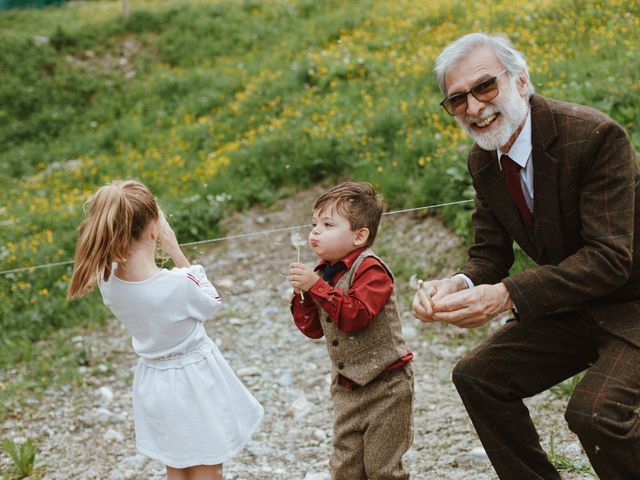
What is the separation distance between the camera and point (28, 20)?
67.6ft

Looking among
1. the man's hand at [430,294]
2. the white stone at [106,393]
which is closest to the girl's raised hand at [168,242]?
the man's hand at [430,294]

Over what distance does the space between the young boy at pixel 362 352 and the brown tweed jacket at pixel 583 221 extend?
570mm

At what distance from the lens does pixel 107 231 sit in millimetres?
Answer: 3111

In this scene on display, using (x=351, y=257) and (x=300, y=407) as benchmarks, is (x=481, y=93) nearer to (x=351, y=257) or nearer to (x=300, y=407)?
(x=351, y=257)

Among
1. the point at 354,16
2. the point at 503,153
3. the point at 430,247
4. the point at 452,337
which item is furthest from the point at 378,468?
the point at 354,16

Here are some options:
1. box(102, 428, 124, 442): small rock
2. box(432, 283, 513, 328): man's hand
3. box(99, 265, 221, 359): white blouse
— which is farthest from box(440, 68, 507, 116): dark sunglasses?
box(102, 428, 124, 442): small rock

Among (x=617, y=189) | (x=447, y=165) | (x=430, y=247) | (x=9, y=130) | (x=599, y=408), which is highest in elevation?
(x=617, y=189)

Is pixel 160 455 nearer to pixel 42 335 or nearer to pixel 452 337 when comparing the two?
pixel 452 337

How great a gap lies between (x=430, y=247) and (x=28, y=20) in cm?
1760

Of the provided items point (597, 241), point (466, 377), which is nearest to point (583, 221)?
point (597, 241)

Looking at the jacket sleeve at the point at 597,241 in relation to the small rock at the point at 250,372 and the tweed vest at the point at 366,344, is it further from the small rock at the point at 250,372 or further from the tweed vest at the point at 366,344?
the small rock at the point at 250,372

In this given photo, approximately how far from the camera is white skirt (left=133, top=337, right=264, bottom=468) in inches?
131

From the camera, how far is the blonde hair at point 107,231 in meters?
3.12

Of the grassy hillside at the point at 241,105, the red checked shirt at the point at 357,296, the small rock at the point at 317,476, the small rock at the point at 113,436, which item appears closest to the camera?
the red checked shirt at the point at 357,296
